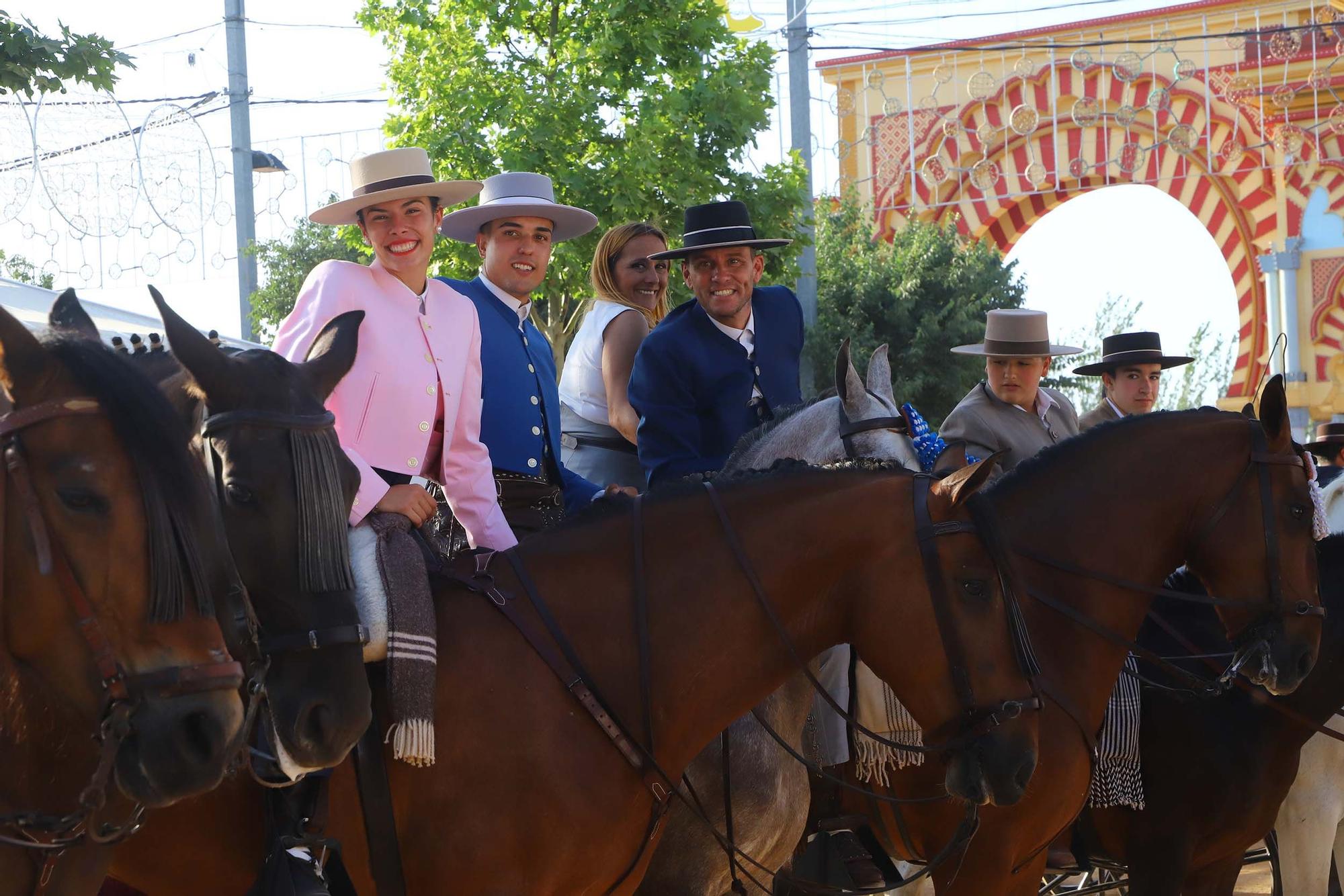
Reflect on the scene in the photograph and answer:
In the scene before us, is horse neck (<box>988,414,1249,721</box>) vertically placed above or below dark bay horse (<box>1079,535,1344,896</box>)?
above

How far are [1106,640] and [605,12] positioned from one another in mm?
8320

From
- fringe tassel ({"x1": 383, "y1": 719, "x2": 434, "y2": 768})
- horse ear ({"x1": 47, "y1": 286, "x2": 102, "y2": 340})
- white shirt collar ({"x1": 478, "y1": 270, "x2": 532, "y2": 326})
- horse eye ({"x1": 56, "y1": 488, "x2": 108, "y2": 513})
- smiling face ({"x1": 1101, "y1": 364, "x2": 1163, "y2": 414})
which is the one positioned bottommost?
fringe tassel ({"x1": 383, "y1": 719, "x2": 434, "y2": 768})

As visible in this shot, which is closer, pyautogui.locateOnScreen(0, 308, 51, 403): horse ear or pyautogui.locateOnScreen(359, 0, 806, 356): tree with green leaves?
pyautogui.locateOnScreen(0, 308, 51, 403): horse ear

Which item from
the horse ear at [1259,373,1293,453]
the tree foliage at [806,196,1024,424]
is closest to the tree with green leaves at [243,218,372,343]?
the tree foliage at [806,196,1024,424]

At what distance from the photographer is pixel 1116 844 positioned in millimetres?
5527

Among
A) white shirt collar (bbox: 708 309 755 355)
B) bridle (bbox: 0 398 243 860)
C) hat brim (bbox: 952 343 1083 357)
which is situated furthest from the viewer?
hat brim (bbox: 952 343 1083 357)

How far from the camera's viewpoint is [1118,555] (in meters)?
4.57

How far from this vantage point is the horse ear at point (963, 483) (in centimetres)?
344

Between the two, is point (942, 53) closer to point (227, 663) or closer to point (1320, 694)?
point (1320, 694)

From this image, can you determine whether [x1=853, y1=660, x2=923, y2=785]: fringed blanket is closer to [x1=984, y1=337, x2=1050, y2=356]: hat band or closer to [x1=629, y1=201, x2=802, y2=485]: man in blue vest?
[x1=629, y1=201, x2=802, y2=485]: man in blue vest

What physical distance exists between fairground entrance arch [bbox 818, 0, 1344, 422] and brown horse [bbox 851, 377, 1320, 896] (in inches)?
570

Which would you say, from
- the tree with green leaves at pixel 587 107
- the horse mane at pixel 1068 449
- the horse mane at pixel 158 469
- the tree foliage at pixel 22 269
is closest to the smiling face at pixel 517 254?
the horse mane at pixel 1068 449

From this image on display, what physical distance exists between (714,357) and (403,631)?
2.19 meters

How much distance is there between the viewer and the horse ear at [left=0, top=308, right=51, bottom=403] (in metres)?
2.52
